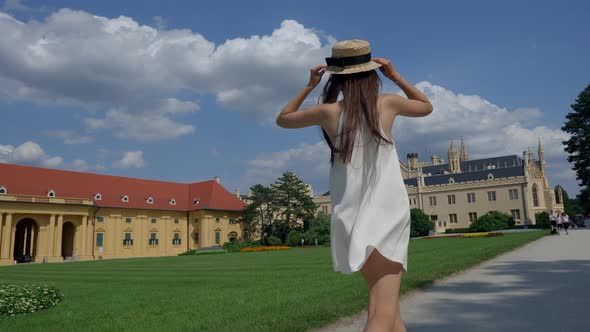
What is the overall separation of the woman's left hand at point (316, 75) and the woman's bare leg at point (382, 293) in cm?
124

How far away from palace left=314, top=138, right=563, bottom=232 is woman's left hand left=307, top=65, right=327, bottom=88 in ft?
292

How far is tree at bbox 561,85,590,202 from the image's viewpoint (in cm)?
5362

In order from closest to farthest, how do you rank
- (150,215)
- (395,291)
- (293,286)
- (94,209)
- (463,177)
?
1. (395,291)
2. (293,286)
3. (94,209)
4. (150,215)
5. (463,177)

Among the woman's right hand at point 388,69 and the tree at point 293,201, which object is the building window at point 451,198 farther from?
the woman's right hand at point 388,69

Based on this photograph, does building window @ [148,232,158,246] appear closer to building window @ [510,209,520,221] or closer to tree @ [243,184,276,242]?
tree @ [243,184,276,242]

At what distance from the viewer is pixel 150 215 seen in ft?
218

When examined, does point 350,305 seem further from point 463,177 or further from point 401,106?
point 463,177

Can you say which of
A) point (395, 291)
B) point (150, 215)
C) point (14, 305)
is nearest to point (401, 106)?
point (395, 291)

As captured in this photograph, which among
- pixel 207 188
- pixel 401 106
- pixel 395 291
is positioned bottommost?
pixel 395 291

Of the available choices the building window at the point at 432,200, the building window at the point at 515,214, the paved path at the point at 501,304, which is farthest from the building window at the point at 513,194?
the paved path at the point at 501,304

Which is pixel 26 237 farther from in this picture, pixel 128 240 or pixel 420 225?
pixel 420 225

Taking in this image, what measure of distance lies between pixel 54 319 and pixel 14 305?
1572 mm

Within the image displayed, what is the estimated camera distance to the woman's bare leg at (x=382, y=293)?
255 centimetres

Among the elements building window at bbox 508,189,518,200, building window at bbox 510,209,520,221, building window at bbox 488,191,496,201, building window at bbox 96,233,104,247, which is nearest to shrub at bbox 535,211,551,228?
building window at bbox 510,209,520,221
